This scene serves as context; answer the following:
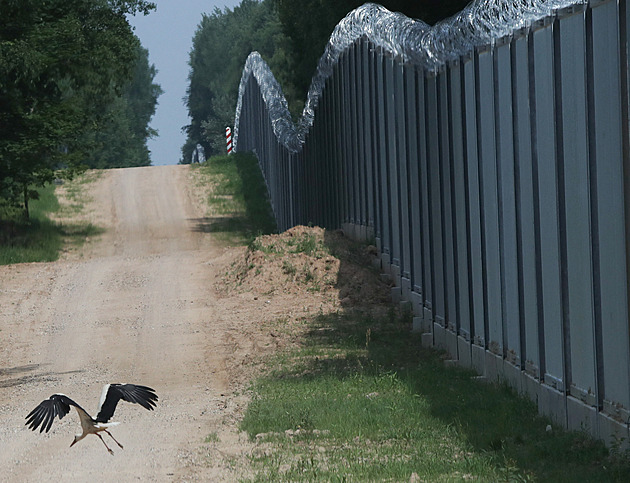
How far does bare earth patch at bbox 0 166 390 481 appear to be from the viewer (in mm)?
9297

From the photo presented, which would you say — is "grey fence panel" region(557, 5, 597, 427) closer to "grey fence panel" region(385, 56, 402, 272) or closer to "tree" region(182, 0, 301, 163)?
"grey fence panel" region(385, 56, 402, 272)

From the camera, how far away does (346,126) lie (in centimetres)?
2495

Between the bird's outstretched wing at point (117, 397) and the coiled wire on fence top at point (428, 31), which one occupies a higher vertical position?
the coiled wire on fence top at point (428, 31)

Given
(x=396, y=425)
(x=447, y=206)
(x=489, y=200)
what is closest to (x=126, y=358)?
(x=447, y=206)

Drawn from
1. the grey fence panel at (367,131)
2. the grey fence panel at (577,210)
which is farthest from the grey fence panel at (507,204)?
the grey fence panel at (367,131)

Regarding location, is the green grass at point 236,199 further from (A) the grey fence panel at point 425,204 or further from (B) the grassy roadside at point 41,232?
(A) the grey fence panel at point 425,204

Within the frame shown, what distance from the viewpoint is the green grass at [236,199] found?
35919 mm

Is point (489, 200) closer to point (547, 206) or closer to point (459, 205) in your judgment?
point (459, 205)

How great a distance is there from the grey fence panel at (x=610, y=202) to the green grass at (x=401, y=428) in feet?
1.72

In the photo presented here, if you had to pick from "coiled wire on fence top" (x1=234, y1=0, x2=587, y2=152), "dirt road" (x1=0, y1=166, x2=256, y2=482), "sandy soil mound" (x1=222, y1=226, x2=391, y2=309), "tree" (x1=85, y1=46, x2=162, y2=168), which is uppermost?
"tree" (x1=85, y1=46, x2=162, y2=168)

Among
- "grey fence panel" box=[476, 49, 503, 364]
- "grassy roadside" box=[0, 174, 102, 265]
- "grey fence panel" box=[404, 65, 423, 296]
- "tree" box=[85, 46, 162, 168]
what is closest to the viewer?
"grey fence panel" box=[476, 49, 503, 364]

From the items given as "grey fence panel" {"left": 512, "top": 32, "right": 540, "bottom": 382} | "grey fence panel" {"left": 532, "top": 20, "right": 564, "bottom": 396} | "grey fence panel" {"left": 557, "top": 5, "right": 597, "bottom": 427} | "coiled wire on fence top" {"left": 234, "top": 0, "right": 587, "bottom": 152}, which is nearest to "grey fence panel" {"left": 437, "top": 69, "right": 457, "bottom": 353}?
"coiled wire on fence top" {"left": 234, "top": 0, "right": 587, "bottom": 152}

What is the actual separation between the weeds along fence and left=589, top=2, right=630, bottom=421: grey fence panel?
0.05 ft

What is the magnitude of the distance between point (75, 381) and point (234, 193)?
2913 centimetres
